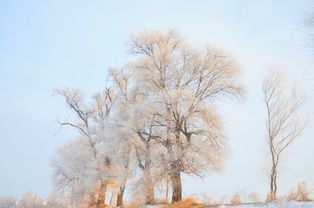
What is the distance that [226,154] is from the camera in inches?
943

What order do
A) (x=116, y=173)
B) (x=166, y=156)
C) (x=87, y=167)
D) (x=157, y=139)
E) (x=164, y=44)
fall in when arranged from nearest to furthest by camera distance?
(x=166, y=156)
(x=157, y=139)
(x=164, y=44)
(x=116, y=173)
(x=87, y=167)

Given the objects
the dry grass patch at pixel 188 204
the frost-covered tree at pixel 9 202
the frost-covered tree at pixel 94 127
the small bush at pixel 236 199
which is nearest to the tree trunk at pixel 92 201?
the frost-covered tree at pixel 94 127

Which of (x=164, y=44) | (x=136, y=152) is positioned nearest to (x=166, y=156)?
(x=136, y=152)

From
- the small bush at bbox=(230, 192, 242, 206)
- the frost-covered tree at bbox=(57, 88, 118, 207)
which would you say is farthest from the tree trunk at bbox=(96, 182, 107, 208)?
the small bush at bbox=(230, 192, 242, 206)

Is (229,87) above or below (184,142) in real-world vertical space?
above

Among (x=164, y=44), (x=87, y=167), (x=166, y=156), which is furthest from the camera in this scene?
(x=87, y=167)

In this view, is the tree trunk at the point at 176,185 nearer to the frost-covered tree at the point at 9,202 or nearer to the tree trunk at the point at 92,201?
the tree trunk at the point at 92,201

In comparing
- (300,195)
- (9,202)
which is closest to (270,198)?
(300,195)

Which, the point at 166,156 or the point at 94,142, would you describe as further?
the point at 94,142

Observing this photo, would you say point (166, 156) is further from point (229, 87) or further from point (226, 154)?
point (229, 87)

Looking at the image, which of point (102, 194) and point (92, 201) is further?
point (92, 201)

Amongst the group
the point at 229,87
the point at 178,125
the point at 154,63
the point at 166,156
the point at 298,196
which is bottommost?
the point at 298,196

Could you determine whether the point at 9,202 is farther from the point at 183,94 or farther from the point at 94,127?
the point at 183,94

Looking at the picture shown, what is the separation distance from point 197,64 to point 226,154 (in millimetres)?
6285
